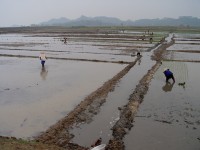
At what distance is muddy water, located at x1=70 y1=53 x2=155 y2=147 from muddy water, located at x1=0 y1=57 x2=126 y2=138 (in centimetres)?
104

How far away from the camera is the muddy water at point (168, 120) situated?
285 inches

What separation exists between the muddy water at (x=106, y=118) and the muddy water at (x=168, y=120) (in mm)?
692

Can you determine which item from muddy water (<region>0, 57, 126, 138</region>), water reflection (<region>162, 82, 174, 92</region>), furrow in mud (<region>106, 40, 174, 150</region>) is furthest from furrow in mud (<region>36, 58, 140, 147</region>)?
water reflection (<region>162, 82, 174, 92</region>)

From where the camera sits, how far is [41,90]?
482 inches

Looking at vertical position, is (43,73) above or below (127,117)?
above

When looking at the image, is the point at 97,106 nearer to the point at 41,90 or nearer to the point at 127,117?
the point at 127,117

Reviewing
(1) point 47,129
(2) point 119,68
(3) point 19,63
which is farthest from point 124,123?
(3) point 19,63

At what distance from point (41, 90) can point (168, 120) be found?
588 centimetres

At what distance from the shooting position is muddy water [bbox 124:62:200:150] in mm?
7238

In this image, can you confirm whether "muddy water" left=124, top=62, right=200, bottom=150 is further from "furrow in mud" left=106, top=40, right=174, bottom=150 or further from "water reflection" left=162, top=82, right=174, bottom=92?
"furrow in mud" left=106, top=40, right=174, bottom=150

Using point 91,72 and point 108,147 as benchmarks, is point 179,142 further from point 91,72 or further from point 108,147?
point 91,72

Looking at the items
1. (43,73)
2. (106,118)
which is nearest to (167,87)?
(106,118)

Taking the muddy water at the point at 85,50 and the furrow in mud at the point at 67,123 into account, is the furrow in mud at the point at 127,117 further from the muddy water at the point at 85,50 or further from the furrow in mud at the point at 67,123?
the muddy water at the point at 85,50

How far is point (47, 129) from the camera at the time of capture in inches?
320
